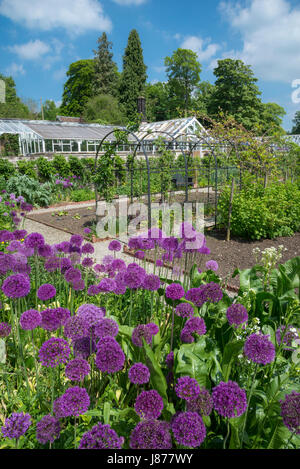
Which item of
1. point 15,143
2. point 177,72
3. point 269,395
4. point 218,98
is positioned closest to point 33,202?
point 269,395

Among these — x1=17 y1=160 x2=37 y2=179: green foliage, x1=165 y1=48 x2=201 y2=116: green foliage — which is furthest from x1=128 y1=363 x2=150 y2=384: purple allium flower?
x1=165 y1=48 x2=201 y2=116: green foliage

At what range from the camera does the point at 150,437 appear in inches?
35.9

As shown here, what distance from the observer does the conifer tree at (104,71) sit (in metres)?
42.0

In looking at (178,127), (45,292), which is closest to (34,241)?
(45,292)

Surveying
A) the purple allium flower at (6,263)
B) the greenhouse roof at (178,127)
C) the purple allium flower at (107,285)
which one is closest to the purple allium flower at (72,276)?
the purple allium flower at (107,285)

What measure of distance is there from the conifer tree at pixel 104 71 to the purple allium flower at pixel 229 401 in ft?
147

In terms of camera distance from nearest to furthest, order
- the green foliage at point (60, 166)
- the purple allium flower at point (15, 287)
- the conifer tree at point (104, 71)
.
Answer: the purple allium flower at point (15, 287) < the green foliage at point (60, 166) < the conifer tree at point (104, 71)

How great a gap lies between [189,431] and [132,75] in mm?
42260

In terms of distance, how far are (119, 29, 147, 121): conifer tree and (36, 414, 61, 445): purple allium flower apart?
3790cm

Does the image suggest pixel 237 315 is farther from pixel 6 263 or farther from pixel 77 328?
pixel 6 263

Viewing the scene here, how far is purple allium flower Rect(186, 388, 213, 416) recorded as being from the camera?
3.34 ft

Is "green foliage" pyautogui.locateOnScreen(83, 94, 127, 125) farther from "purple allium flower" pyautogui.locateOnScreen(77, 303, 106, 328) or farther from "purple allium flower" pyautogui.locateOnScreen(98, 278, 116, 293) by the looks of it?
"purple allium flower" pyautogui.locateOnScreen(77, 303, 106, 328)

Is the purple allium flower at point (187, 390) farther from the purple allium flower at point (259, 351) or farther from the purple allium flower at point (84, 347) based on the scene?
the purple allium flower at point (84, 347)

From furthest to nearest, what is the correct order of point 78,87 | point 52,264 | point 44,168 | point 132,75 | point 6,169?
point 78,87 < point 132,75 < point 44,168 < point 6,169 < point 52,264
